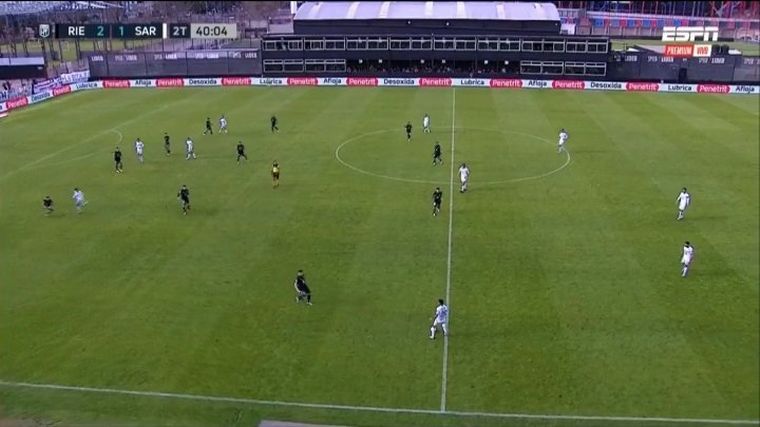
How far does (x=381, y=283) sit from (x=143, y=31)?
69102mm

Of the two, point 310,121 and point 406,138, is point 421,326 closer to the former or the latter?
point 406,138

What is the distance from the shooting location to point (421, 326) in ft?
71.7

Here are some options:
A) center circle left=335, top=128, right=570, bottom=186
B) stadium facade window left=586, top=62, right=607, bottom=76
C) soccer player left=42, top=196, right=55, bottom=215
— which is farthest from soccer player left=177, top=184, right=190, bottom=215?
stadium facade window left=586, top=62, right=607, bottom=76

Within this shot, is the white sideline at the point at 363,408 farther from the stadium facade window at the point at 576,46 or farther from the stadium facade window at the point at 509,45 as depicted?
the stadium facade window at the point at 509,45

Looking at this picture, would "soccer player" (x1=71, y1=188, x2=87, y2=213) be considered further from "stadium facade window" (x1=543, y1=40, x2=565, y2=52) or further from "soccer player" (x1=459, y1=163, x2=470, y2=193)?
"stadium facade window" (x1=543, y1=40, x2=565, y2=52)

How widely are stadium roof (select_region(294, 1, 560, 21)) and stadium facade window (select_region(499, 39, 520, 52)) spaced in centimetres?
632

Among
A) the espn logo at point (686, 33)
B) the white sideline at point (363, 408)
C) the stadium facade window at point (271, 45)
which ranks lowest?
the white sideline at point (363, 408)

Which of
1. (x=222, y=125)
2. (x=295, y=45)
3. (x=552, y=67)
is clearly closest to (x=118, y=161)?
(x=222, y=125)

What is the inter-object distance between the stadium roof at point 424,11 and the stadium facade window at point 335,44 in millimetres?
5646

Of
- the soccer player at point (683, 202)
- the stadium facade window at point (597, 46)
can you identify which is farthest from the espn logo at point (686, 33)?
the soccer player at point (683, 202)

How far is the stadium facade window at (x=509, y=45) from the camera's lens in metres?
74.3

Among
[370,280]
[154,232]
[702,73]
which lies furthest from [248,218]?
[702,73]

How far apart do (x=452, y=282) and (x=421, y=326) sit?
3564mm

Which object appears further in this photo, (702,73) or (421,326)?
(702,73)
